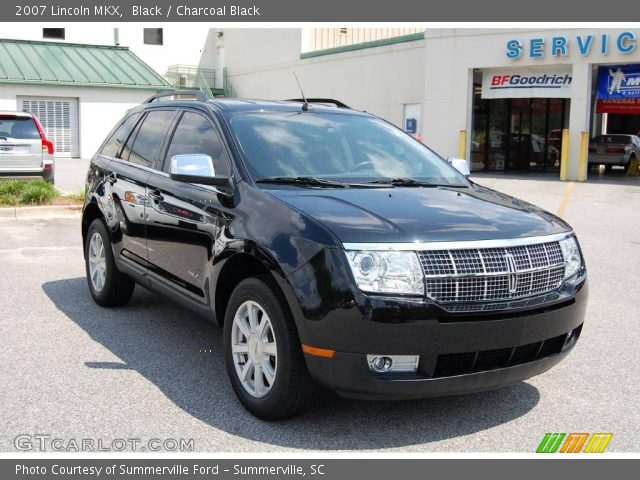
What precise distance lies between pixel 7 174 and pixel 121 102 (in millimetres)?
20157

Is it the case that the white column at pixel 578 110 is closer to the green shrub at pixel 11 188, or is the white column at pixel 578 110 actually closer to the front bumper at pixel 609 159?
the front bumper at pixel 609 159

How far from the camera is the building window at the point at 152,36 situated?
40594 millimetres

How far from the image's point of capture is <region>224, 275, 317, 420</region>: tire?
386cm

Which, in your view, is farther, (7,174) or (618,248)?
(7,174)

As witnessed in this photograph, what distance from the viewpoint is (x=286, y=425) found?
13.4 ft

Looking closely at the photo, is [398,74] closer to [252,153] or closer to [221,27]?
[221,27]

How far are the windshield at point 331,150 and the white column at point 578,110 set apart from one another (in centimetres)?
1872

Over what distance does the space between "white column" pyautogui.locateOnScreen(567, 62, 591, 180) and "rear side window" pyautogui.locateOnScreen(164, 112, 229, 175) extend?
19.5 m

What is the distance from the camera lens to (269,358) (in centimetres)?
408

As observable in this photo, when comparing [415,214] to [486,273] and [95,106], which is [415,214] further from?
[95,106]

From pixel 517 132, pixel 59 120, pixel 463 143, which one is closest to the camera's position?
pixel 463 143

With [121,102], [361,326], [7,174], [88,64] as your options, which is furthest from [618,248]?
[88,64]
